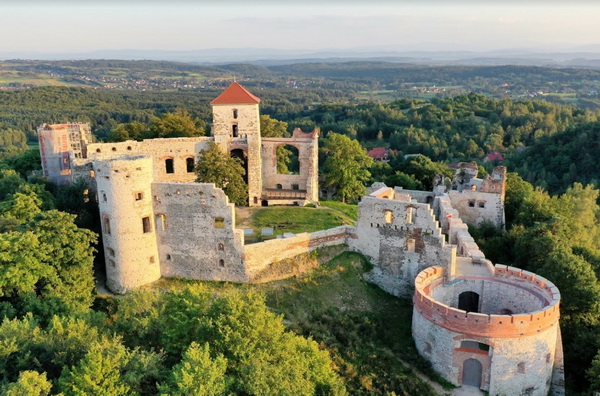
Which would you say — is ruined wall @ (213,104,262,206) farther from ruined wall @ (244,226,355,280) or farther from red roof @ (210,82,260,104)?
ruined wall @ (244,226,355,280)

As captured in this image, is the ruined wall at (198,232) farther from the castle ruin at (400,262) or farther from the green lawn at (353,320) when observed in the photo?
the green lawn at (353,320)

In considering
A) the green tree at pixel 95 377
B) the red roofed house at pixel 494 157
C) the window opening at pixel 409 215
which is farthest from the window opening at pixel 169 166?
the red roofed house at pixel 494 157

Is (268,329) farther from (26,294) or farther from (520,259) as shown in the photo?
(520,259)

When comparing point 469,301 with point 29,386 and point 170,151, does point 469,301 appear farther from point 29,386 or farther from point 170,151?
point 170,151

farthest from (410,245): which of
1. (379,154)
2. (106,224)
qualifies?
(379,154)

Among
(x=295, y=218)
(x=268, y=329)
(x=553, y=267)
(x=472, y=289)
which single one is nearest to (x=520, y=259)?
(x=553, y=267)

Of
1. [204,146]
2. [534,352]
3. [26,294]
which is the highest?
[204,146]
